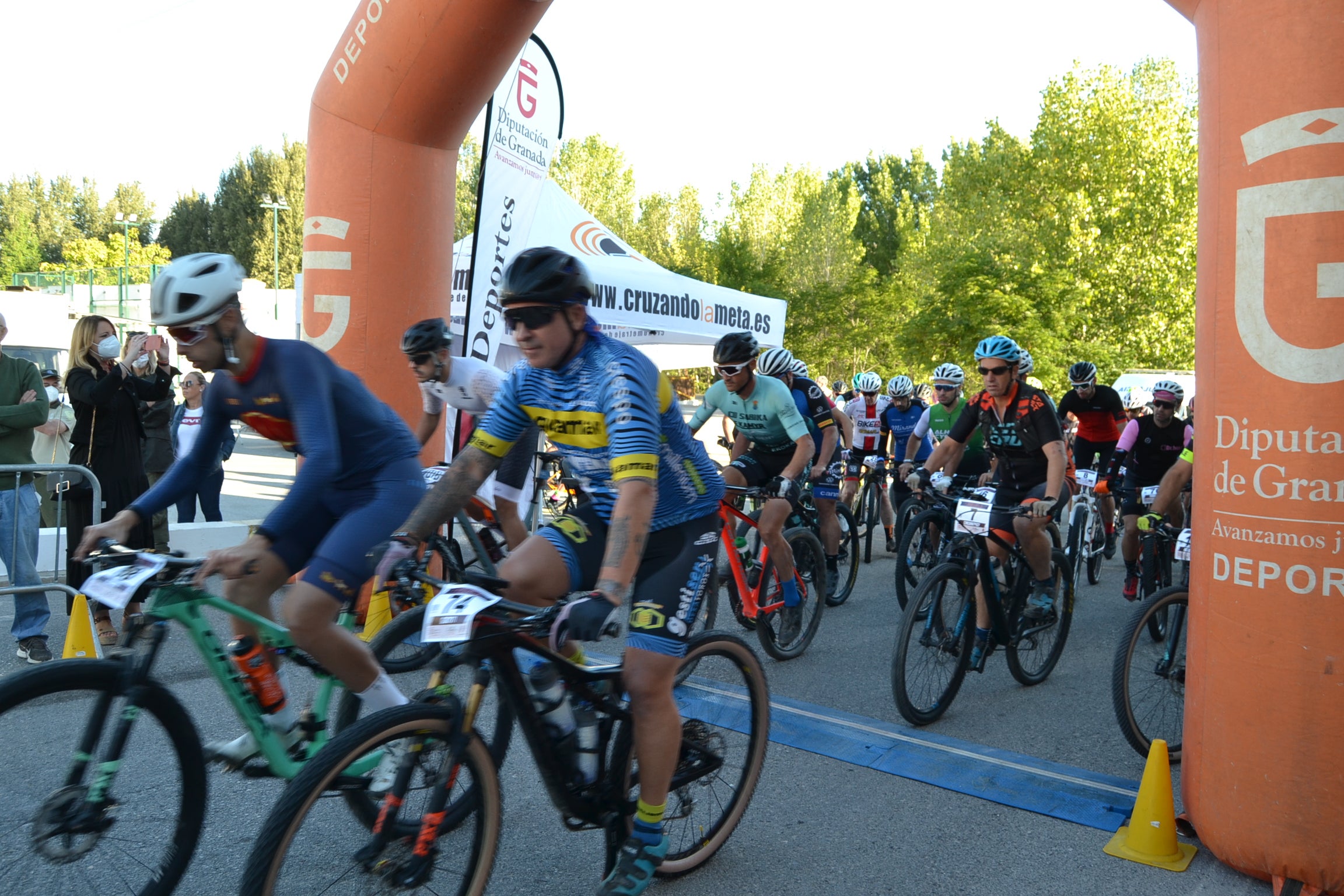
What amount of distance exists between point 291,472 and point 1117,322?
2932 centimetres

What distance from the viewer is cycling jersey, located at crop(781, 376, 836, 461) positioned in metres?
8.18

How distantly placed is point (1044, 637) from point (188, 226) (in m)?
82.3

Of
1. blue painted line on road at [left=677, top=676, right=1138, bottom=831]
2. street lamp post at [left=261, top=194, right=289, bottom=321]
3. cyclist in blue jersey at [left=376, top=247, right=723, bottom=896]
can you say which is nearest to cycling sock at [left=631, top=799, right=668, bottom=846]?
cyclist in blue jersey at [left=376, top=247, right=723, bottom=896]

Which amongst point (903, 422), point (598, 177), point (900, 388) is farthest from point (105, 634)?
point (598, 177)

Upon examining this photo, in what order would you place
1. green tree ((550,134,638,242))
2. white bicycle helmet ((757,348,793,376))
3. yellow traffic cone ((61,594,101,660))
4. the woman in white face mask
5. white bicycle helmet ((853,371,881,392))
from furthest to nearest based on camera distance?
green tree ((550,134,638,242)) < white bicycle helmet ((853,371,881,392)) < white bicycle helmet ((757,348,793,376)) < the woman in white face mask < yellow traffic cone ((61,594,101,660))

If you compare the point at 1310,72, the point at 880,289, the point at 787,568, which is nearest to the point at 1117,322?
the point at 880,289

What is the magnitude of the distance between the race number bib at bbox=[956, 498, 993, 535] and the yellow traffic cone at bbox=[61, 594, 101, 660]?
16.0 ft

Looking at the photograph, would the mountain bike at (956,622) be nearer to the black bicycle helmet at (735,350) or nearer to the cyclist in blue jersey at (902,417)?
the black bicycle helmet at (735,350)

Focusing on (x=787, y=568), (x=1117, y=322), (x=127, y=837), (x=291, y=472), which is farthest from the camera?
(x=1117, y=322)

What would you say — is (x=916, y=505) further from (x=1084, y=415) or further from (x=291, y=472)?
(x=291, y=472)

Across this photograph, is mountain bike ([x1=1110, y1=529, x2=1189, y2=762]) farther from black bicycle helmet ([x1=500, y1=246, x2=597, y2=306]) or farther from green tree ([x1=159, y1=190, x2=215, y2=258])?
green tree ([x1=159, y1=190, x2=215, y2=258])

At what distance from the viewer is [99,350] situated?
6.95 metres

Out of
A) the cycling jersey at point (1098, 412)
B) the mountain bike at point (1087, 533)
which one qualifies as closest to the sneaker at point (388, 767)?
the mountain bike at point (1087, 533)

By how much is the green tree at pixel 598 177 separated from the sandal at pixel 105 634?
49.1 metres
